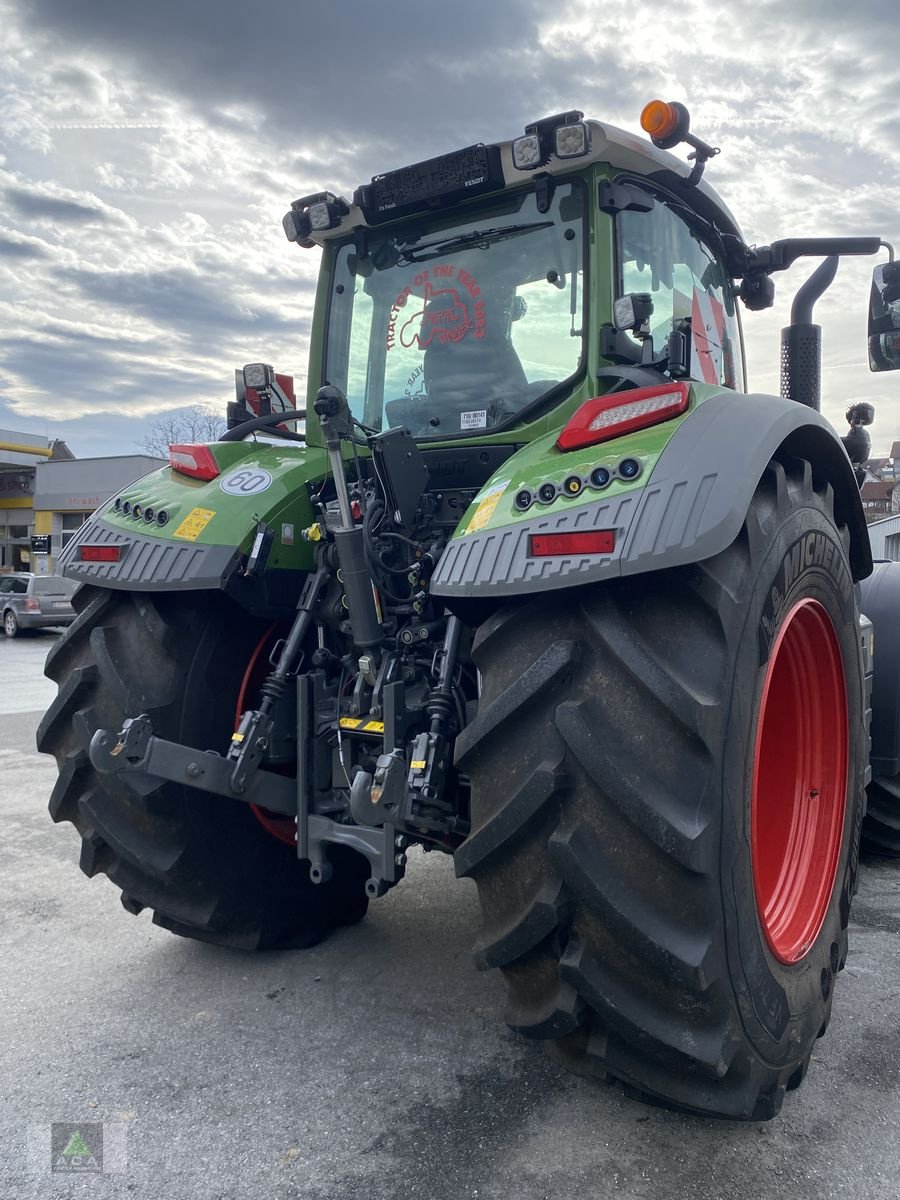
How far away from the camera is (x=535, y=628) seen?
6.93 ft

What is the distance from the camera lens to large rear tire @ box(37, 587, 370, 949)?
9.77ft

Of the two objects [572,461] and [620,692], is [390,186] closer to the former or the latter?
[572,461]

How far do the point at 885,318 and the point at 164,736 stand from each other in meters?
2.74

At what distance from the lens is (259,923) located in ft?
10.9

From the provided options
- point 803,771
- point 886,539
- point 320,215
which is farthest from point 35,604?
point 886,539

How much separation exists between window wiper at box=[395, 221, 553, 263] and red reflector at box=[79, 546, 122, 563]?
143cm

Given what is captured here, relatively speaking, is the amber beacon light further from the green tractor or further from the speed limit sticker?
the speed limit sticker

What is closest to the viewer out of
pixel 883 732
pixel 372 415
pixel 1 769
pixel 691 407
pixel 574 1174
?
pixel 574 1174

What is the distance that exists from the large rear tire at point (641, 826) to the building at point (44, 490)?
2932 cm

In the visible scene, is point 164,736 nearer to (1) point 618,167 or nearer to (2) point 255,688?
(2) point 255,688

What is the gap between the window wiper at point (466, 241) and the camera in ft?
10.1

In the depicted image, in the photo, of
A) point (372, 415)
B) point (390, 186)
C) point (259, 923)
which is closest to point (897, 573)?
point (372, 415)

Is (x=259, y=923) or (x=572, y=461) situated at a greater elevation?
(x=572, y=461)

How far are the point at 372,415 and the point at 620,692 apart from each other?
1830 millimetres
